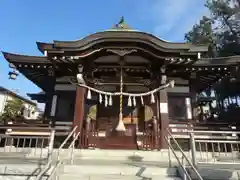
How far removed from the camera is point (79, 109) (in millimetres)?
8102

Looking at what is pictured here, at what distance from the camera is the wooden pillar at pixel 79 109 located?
7.91 meters

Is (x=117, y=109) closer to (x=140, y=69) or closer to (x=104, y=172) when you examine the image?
(x=140, y=69)

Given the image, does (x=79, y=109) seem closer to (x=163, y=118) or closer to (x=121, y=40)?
(x=121, y=40)

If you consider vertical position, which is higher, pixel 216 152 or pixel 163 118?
pixel 163 118

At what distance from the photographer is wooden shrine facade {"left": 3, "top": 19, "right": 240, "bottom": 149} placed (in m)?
8.02

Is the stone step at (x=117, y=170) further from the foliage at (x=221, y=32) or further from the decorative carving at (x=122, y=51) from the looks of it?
the foliage at (x=221, y=32)

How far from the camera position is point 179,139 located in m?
8.45

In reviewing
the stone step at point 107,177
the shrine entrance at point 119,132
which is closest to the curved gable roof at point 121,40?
the shrine entrance at point 119,132

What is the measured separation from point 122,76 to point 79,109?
2220mm

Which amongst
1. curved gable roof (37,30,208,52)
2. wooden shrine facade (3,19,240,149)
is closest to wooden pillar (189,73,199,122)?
wooden shrine facade (3,19,240,149)

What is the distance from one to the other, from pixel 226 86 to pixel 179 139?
10728 millimetres

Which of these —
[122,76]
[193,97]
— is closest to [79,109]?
[122,76]

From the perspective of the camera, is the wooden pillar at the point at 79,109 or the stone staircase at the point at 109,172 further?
the wooden pillar at the point at 79,109

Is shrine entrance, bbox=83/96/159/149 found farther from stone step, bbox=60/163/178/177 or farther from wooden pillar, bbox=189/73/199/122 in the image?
stone step, bbox=60/163/178/177
